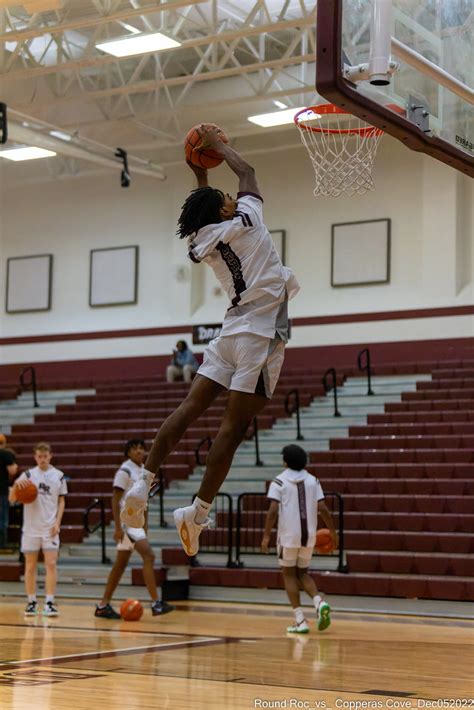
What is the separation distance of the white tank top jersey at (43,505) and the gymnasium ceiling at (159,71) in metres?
6.59

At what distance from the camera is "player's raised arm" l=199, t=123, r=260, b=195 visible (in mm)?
5867

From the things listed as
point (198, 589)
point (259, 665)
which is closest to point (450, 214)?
point (198, 589)

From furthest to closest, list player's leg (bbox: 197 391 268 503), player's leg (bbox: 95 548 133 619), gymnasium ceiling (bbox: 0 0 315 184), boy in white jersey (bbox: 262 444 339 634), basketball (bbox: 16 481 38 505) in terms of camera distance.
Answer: gymnasium ceiling (bbox: 0 0 315 184)
basketball (bbox: 16 481 38 505)
player's leg (bbox: 95 548 133 619)
boy in white jersey (bbox: 262 444 339 634)
player's leg (bbox: 197 391 268 503)

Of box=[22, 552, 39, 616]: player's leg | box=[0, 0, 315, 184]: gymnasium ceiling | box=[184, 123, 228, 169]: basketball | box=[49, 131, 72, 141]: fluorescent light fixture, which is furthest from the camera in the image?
box=[49, 131, 72, 141]: fluorescent light fixture

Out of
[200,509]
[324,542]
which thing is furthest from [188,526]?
[324,542]

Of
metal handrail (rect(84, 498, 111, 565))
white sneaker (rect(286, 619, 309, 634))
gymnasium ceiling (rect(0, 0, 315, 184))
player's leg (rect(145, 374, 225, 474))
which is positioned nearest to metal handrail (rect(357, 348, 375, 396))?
gymnasium ceiling (rect(0, 0, 315, 184))

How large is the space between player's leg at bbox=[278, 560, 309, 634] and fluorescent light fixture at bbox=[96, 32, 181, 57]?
28.4 feet

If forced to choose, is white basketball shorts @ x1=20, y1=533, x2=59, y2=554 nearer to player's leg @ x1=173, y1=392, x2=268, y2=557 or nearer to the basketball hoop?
the basketball hoop

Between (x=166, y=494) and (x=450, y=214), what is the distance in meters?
7.60

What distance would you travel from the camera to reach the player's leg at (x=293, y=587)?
10.7 meters

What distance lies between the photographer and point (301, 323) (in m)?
21.3

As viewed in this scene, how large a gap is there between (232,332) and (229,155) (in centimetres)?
95

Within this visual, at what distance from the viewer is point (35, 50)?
19797 millimetres

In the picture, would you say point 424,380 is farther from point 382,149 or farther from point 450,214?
point 382,149
